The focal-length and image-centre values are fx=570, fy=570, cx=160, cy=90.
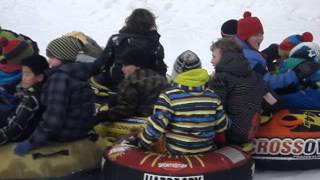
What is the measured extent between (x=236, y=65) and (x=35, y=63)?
1588 mm

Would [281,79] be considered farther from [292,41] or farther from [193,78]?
[193,78]

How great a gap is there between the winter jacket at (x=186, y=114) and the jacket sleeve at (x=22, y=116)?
0.86m

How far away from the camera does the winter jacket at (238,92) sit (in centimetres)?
462

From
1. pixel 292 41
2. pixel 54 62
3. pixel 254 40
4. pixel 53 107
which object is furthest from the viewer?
pixel 292 41

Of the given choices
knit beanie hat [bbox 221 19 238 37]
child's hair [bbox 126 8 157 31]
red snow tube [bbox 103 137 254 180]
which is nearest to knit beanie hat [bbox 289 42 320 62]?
knit beanie hat [bbox 221 19 238 37]

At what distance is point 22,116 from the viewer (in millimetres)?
4180

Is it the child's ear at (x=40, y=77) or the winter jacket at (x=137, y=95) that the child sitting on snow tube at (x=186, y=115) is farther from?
the child's ear at (x=40, y=77)

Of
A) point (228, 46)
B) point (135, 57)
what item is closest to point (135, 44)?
point (135, 57)

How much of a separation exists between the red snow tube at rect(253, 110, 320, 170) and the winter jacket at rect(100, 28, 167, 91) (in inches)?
48.2

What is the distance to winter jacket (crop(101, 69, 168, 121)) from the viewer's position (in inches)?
189

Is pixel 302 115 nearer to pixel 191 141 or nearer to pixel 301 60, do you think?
pixel 301 60

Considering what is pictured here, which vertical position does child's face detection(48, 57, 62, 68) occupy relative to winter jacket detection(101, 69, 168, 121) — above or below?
above

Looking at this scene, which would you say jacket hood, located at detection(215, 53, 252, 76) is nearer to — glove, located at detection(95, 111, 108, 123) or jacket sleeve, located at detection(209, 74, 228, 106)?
jacket sleeve, located at detection(209, 74, 228, 106)

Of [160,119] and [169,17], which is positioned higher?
[169,17]
